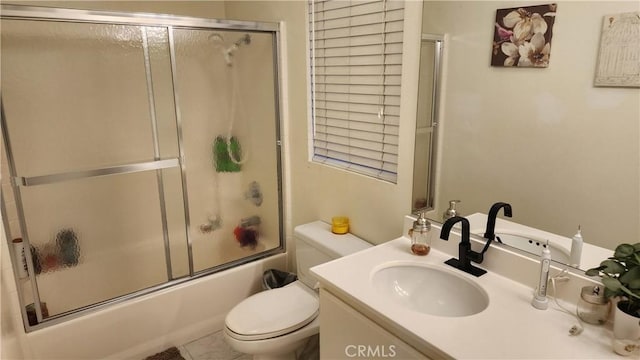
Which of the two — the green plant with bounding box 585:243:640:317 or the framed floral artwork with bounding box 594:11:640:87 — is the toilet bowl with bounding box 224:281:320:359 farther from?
the framed floral artwork with bounding box 594:11:640:87

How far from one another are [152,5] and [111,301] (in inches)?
72.1

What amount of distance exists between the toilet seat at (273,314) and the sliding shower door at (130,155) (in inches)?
23.0

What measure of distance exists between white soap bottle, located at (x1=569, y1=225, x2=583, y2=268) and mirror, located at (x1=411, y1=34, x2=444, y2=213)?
0.54m

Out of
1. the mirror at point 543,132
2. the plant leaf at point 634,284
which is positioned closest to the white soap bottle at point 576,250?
the mirror at point 543,132

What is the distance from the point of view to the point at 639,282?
976 mm

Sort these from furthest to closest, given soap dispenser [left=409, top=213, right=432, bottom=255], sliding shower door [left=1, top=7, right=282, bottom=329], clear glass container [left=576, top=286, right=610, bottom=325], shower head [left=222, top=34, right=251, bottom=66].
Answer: shower head [left=222, top=34, right=251, bottom=66], sliding shower door [left=1, top=7, right=282, bottom=329], soap dispenser [left=409, top=213, right=432, bottom=255], clear glass container [left=576, top=286, right=610, bottom=325]

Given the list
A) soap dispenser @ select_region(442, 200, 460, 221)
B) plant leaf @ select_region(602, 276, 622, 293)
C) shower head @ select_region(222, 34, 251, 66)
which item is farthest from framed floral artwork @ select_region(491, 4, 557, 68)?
shower head @ select_region(222, 34, 251, 66)

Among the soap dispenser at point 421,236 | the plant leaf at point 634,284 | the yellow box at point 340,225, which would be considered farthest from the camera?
the yellow box at point 340,225

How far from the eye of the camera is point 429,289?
148 centimetres

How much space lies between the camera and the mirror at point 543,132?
1.13m

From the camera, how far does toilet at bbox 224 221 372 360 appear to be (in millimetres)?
1726

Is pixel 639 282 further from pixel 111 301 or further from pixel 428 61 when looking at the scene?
pixel 111 301

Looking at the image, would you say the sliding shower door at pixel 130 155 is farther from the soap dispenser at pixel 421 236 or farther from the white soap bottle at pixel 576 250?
the white soap bottle at pixel 576 250

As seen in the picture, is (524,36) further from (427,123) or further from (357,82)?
(357,82)
